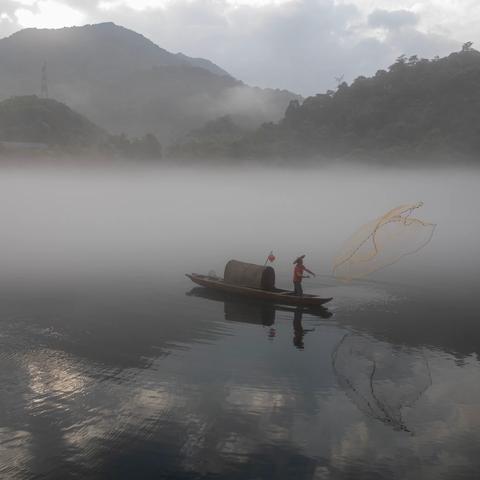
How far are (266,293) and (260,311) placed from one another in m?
1.31

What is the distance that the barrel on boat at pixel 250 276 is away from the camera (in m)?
35.6

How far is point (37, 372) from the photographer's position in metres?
22.6

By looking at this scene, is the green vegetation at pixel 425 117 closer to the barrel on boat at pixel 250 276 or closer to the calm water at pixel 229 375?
the calm water at pixel 229 375

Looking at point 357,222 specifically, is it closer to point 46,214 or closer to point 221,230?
point 221,230

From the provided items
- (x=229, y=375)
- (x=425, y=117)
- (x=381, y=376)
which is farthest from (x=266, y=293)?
(x=425, y=117)

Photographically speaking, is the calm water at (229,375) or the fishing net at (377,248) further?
the fishing net at (377,248)

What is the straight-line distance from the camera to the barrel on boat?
35.6 m

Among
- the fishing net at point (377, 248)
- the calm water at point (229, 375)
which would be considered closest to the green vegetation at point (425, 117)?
the fishing net at point (377, 248)

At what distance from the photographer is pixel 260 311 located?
3403cm

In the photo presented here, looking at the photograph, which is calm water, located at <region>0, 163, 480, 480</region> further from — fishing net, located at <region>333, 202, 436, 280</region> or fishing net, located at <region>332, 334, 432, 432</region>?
fishing net, located at <region>333, 202, 436, 280</region>

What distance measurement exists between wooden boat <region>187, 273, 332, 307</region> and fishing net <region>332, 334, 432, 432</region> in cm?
517

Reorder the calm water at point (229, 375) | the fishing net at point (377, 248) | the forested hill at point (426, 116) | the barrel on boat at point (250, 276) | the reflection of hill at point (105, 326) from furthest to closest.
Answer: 1. the forested hill at point (426, 116)
2. the fishing net at point (377, 248)
3. the barrel on boat at point (250, 276)
4. the reflection of hill at point (105, 326)
5. the calm water at point (229, 375)

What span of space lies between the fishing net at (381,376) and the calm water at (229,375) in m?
0.09

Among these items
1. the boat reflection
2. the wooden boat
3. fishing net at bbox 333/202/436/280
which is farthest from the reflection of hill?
fishing net at bbox 333/202/436/280
